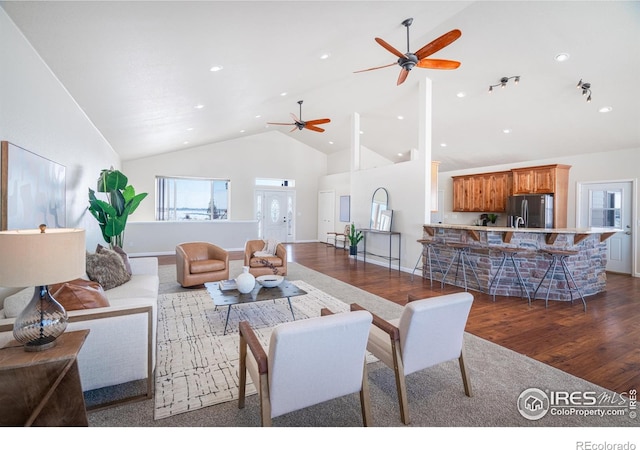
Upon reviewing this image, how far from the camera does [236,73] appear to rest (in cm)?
397

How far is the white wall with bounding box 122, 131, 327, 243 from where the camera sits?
355 inches

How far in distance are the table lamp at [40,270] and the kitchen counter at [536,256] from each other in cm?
472

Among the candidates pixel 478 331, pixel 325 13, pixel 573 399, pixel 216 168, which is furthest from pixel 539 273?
pixel 216 168

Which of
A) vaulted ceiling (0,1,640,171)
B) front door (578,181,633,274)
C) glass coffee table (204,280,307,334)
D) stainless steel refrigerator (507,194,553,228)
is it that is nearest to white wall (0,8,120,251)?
vaulted ceiling (0,1,640,171)

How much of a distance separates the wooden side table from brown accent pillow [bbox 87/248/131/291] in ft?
5.47

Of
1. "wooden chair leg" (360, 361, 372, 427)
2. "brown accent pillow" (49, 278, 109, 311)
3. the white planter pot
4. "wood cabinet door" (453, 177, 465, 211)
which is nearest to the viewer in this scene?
"wooden chair leg" (360, 361, 372, 427)

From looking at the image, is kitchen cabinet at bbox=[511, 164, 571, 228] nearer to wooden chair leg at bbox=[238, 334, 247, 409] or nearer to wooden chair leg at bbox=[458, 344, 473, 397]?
wooden chair leg at bbox=[458, 344, 473, 397]

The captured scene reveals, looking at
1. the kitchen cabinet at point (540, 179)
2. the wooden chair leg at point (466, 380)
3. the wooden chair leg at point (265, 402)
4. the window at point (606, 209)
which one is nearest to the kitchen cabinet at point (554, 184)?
the kitchen cabinet at point (540, 179)

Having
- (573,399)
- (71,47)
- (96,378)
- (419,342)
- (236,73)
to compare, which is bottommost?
(573,399)

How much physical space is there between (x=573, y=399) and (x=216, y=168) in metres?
9.69

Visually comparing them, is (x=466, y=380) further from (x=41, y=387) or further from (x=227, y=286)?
(x=227, y=286)

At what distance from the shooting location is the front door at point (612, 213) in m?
5.88

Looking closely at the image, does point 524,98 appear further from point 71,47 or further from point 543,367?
point 71,47

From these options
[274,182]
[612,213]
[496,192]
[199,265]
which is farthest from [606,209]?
[274,182]
